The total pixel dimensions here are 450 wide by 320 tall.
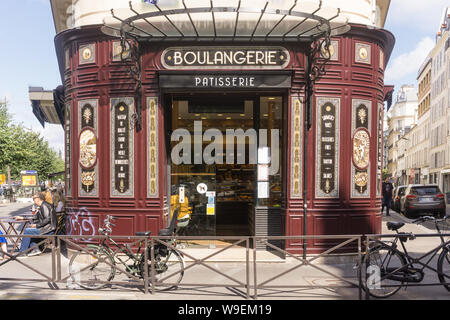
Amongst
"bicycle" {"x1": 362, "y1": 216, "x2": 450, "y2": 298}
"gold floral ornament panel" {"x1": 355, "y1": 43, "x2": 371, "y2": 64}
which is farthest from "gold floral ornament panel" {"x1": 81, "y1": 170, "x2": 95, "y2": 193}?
"gold floral ornament panel" {"x1": 355, "y1": 43, "x2": 371, "y2": 64}

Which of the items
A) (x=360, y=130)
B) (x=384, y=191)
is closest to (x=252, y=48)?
(x=360, y=130)

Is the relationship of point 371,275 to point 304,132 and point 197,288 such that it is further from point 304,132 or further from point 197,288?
point 304,132

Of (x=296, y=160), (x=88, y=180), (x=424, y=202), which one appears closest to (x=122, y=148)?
(x=88, y=180)

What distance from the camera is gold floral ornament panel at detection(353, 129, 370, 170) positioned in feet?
31.1

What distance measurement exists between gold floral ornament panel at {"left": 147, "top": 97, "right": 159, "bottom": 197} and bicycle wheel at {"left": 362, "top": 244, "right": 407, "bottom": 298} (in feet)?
15.3

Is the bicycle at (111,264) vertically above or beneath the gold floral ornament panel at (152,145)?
beneath

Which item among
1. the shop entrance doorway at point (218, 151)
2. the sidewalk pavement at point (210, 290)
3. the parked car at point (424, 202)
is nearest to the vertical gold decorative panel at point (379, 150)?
the shop entrance doorway at point (218, 151)

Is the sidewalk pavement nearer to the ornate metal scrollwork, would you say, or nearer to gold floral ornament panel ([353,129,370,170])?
gold floral ornament panel ([353,129,370,170])

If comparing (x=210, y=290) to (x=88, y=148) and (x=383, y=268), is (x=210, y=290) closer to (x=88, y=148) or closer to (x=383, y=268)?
(x=383, y=268)

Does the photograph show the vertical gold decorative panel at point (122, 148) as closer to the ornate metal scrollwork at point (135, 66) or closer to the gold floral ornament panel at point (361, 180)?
the ornate metal scrollwork at point (135, 66)

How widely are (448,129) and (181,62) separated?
128ft

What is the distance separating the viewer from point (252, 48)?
30.1 ft

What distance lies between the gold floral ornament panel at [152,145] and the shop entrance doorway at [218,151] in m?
0.69

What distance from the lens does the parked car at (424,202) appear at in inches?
741
